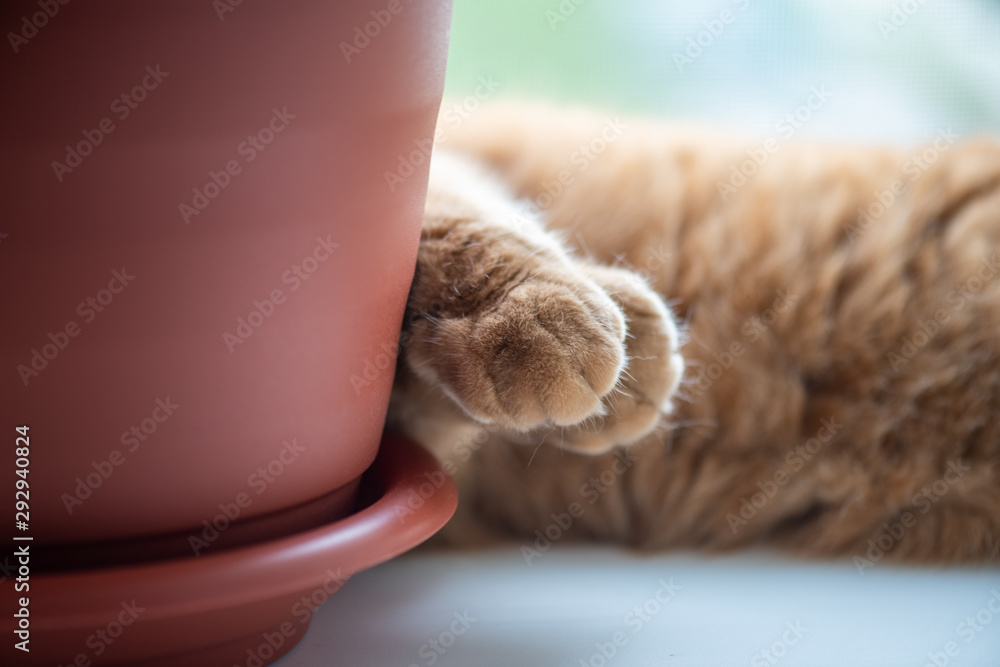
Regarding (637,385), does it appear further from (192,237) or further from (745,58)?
(745,58)

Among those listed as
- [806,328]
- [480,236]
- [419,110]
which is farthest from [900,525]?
[419,110]

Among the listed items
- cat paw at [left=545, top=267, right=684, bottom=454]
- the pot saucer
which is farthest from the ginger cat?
the pot saucer

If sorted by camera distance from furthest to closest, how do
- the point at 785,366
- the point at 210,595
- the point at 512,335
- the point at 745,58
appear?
the point at 745,58, the point at 785,366, the point at 512,335, the point at 210,595

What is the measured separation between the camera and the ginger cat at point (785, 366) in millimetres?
995

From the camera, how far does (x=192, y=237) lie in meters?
0.49

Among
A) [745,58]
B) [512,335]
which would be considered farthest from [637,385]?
[745,58]

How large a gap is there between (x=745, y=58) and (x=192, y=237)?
1212 mm

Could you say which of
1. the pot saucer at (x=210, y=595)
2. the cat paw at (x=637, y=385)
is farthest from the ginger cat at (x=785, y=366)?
the pot saucer at (x=210, y=595)

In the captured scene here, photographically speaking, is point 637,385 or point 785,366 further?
point 785,366

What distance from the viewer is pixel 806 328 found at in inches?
40.6

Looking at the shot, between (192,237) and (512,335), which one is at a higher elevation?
(192,237)

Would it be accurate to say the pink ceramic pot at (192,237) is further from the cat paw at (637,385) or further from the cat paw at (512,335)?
the cat paw at (637,385)

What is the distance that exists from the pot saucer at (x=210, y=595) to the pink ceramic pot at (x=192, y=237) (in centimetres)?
5

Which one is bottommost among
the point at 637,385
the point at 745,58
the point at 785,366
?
the point at 785,366
